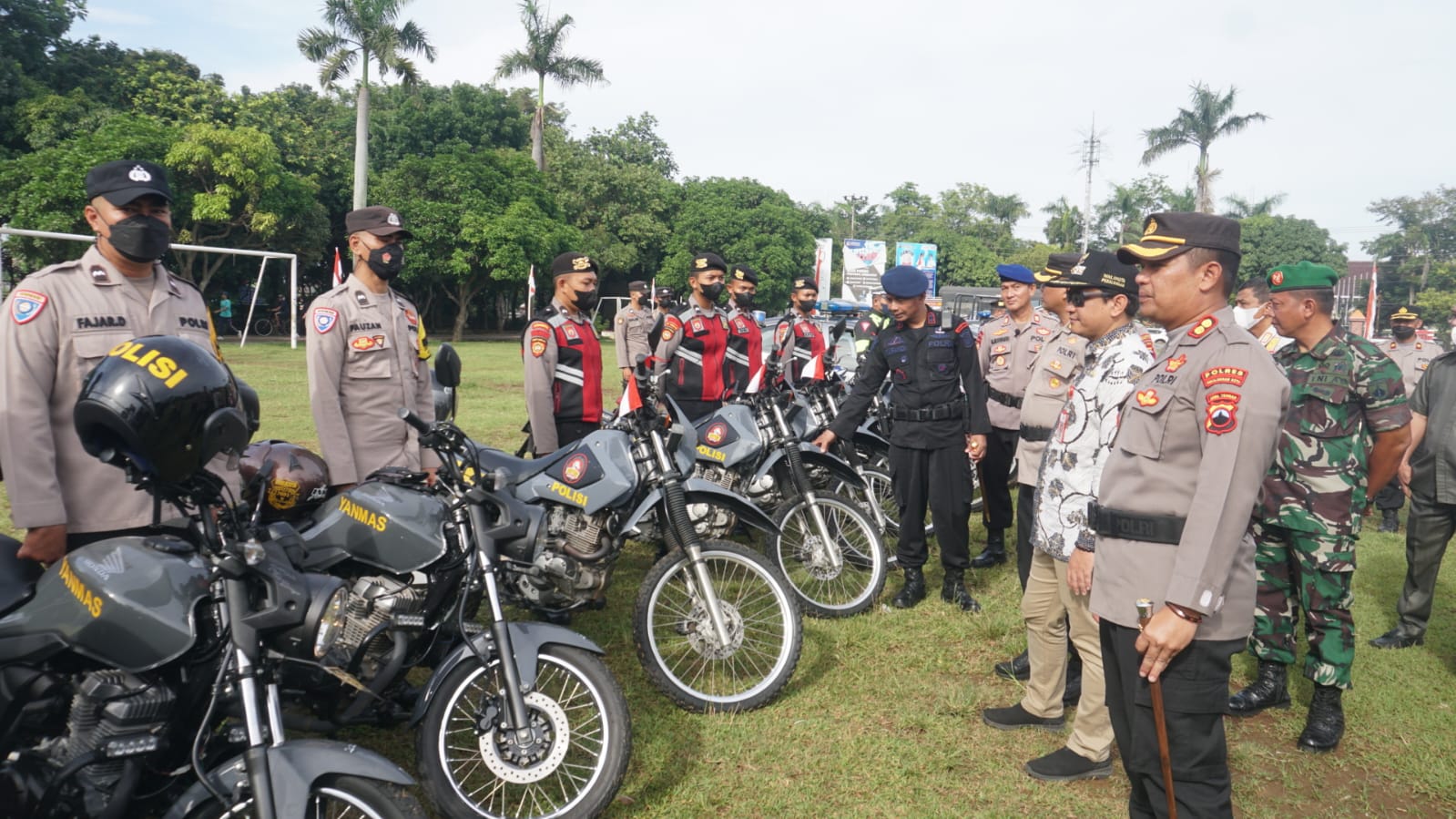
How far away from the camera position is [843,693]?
12.9 feet

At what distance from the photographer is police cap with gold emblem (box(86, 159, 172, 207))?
282 centimetres

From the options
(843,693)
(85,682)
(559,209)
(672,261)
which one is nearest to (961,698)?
(843,693)

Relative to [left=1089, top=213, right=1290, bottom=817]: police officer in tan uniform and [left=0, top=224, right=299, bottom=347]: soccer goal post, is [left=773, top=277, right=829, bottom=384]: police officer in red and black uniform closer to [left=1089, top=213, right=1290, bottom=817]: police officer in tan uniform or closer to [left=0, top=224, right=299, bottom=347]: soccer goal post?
[left=1089, top=213, right=1290, bottom=817]: police officer in tan uniform

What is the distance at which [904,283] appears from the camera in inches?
196

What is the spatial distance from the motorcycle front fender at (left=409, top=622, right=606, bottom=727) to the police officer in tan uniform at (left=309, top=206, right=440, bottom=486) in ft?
4.13

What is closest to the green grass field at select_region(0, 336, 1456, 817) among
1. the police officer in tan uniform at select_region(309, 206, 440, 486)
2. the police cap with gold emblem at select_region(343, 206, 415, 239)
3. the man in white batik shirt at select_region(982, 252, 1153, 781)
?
the man in white batik shirt at select_region(982, 252, 1153, 781)

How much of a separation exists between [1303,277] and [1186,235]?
85.0 inches

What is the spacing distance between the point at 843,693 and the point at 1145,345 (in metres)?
1.95

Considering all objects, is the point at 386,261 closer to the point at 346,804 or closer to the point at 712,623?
the point at 712,623

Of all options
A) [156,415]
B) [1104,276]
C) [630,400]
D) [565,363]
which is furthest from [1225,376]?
[565,363]

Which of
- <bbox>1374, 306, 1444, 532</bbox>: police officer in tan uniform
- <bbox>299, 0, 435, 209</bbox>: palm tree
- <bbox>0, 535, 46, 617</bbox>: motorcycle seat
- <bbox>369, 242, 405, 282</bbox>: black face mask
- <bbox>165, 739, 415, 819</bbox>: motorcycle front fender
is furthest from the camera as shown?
<bbox>299, 0, 435, 209</bbox>: palm tree

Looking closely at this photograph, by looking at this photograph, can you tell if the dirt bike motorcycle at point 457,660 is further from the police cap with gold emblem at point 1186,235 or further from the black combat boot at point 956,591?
the black combat boot at point 956,591

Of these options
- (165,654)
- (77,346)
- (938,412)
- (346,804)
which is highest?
(77,346)

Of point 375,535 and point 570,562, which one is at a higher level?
point 375,535
